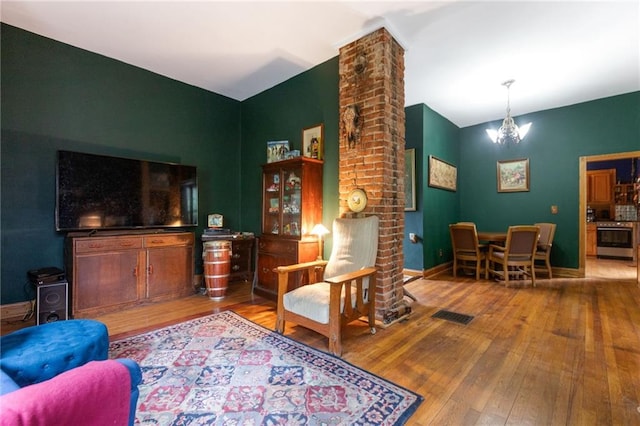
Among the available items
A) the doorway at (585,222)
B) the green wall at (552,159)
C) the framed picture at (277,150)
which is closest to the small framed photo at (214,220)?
the framed picture at (277,150)

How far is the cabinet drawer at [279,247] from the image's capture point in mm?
3246

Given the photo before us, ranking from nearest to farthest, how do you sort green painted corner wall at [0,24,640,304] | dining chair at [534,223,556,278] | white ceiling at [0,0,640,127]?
1. white ceiling at [0,0,640,127]
2. green painted corner wall at [0,24,640,304]
3. dining chair at [534,223,556,278]

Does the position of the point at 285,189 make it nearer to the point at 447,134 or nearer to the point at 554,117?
the point at 447,134

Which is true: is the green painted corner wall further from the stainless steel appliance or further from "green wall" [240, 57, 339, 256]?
the stainless steel appliance

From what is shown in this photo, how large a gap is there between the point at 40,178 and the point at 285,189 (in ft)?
8.64

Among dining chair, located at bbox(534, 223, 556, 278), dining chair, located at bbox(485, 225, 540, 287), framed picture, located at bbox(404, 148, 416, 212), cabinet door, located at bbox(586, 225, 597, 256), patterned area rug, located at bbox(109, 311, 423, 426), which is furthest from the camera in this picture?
cabinet door, located at bbox(586, 225, 597, 256)

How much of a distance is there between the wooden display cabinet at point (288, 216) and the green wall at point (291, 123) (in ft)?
0.64

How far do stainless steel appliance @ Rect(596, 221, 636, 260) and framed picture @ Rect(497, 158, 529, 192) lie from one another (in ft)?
10.1

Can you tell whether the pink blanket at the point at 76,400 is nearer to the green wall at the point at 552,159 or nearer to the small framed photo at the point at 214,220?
the small framed photo at the point at 214,220

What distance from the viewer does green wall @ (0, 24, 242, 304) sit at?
291cm

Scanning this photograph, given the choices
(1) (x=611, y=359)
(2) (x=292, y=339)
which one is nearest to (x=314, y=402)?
(2) (x=292, y=339)

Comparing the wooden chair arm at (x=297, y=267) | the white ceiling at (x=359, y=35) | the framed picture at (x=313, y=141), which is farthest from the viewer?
the framed picture at (x=313, y=141)

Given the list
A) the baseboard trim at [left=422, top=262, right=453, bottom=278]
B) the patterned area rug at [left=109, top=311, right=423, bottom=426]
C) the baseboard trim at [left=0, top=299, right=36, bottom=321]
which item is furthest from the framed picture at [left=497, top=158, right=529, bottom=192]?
the baseboard trim at [left=0, top=299, right=36, bottom=321]

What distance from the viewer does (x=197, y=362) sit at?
6.72 ft
